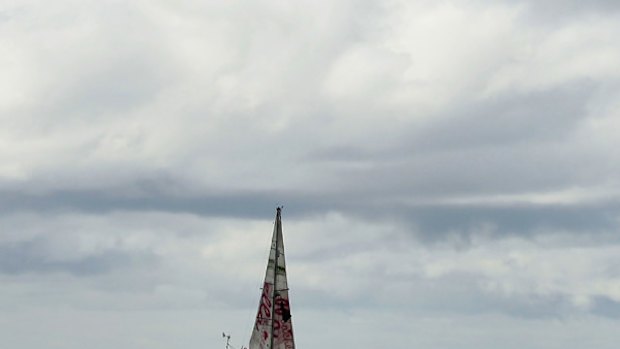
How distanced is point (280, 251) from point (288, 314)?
9464 millimetres

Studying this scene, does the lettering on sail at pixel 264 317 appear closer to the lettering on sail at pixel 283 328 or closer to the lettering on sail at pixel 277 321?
the lettering on sail at pixel 277 321

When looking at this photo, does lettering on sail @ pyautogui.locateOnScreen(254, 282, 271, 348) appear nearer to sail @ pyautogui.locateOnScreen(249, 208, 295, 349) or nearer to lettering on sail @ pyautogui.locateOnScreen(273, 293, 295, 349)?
sail @ pyautogui.locateOnScreen(249, 208, 295, 349)

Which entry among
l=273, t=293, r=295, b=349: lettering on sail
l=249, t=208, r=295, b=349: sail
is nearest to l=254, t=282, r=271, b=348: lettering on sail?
l=249, t=208, r=295, b=349: sail

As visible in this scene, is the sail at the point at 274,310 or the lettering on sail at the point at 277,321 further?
the lettering on sail at the point at 277,321

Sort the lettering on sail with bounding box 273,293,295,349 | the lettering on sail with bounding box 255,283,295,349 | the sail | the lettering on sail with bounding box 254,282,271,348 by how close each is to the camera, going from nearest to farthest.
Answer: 1. the sail
2. the lettering on sail with bounding box 255,283,295,349
3. the lettering on sail with bounding box 254,282,271,348
4. the lettering on sail with bounding box 273,293,295,349

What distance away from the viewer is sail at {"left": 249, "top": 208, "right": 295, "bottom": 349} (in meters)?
77.2

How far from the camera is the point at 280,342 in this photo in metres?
79.3

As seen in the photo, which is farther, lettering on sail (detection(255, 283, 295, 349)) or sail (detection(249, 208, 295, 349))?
lettering on sail (detection(255, 283, 295, 349))

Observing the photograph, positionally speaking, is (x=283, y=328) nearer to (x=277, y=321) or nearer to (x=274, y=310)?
(x=277, y=321)

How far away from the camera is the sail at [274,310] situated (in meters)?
77.2

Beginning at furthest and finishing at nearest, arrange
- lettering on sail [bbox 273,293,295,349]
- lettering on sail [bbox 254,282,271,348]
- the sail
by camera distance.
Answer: lettering on sail [bbox 273,293,295,349], lettering on sail [bbox 254,282,271,348], the sail

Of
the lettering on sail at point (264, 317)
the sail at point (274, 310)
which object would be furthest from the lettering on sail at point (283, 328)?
the lettering on sail at point (264, 317)

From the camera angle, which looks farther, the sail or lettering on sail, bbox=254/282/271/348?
lettering on sail, bbox=254/282/271/348

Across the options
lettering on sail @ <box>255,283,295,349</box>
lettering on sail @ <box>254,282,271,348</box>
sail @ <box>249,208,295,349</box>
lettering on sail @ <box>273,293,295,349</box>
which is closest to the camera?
sail @ <box>249,208,295,349</box>
